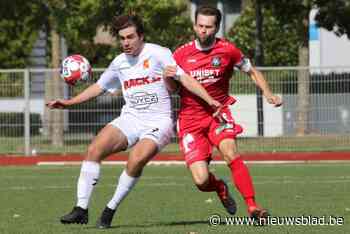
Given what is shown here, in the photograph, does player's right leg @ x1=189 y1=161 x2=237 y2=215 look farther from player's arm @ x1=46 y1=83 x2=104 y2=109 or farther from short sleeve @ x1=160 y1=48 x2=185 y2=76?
player's arm @ x1=46 y1=83 x2=104 y2=109

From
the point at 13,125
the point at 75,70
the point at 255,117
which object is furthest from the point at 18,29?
the point at 75,70

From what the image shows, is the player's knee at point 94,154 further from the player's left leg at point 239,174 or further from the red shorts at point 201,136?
the player's left leg at point 239,174

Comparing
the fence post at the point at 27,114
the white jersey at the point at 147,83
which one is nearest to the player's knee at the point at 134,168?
the white jersey at the point at 147,83

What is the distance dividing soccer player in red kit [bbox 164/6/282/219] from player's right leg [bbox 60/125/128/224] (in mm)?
798

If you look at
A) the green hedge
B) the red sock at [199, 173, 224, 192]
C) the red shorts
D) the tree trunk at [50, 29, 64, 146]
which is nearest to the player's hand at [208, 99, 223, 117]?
the red shorts

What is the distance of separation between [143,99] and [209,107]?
74 cm

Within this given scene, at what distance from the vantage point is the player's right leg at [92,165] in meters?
11.6

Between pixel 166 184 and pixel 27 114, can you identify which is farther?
pixel 27 114

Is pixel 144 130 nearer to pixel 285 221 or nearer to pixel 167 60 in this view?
pixel 167 60

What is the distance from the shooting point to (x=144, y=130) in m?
11.8

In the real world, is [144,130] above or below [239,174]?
above

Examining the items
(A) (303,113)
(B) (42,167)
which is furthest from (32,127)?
(A) (303,113)

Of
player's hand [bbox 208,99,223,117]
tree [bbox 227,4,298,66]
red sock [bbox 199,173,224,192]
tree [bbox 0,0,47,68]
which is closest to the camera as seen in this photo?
player's hand [bbox 208,99,223,117]

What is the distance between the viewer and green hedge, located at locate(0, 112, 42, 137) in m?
28.4
